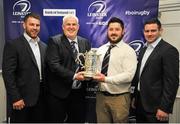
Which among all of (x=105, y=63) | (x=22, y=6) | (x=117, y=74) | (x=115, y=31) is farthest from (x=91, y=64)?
(x=22, y=6)

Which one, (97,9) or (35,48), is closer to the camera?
(35,48)

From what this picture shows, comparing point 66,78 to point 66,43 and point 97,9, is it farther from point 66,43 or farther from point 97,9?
point 97,9

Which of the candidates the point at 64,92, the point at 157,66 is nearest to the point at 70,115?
the point at 64,92

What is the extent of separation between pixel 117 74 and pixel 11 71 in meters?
1.02

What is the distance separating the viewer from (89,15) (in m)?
3.48

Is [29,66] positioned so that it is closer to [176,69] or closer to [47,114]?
[47,114]

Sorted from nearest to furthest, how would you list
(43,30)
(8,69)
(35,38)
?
(8,69), (35,38), (43,30)

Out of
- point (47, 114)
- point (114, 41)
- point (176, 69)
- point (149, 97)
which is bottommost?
point (47, 114)

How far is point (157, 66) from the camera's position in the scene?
8.45 feet

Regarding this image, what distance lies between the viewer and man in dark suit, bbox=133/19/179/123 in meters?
2.53

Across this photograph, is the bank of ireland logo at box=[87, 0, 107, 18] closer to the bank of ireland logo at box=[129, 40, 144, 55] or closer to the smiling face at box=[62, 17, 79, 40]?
the bank of ireland logo at box=[129, 40, 144, 55]

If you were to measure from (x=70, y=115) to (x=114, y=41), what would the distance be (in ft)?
2.96

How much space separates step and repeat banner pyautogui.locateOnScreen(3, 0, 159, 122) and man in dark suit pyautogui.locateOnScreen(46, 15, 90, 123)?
55 centimetres

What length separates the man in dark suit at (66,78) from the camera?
2.85m
